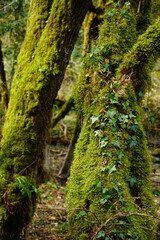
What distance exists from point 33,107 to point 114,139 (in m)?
1.14

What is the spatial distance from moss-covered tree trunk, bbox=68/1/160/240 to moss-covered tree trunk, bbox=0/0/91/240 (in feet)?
1.97

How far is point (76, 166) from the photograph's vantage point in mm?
3848

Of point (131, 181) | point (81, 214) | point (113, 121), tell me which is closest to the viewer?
point (81, 214)

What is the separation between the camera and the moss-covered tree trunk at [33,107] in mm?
3381

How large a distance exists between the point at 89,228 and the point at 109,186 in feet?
1.91

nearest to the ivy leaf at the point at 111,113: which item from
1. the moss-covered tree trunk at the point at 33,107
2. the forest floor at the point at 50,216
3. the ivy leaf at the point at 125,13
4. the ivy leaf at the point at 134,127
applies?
the ivy leaf at the point at 134,127

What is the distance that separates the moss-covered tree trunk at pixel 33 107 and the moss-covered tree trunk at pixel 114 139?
1.97 ft

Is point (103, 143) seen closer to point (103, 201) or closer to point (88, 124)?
point (88, 124)

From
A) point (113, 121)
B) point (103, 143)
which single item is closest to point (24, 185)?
point (103, 143)

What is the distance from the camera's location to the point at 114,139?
3.51m

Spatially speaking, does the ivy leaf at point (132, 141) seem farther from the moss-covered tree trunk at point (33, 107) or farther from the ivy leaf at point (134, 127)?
the moss-covered tree trunk at point (33, 107)

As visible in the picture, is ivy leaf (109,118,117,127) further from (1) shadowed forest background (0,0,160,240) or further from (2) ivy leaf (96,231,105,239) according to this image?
(2) ivy leaf (96,231,105,239)

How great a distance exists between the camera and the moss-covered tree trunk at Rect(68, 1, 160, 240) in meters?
3.30

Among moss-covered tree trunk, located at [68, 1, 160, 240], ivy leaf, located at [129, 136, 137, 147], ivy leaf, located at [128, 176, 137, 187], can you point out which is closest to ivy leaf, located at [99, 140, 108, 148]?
moss-covered tree trunk, located at [68, 1, 160, 240]
